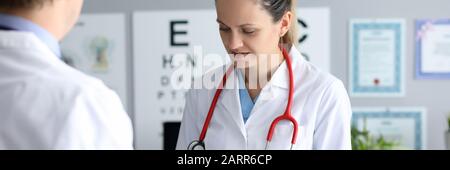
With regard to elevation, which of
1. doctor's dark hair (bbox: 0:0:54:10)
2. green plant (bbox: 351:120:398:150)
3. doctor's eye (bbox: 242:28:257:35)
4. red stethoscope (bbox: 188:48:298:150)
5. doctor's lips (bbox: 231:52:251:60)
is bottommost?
green plant (bbox: 351:120:398:150)

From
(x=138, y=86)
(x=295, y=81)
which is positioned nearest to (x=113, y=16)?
(x=138, y=86)

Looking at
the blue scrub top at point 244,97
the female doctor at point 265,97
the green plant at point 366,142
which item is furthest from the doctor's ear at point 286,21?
the green plant at point 366,142

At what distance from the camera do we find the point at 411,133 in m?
2.17

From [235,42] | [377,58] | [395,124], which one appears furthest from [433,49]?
[235,42]

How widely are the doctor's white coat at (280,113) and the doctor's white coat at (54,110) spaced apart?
1.54 ft

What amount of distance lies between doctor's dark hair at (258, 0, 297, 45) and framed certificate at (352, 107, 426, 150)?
127cm

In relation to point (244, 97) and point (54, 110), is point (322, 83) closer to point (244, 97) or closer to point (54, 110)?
point (244, 97)

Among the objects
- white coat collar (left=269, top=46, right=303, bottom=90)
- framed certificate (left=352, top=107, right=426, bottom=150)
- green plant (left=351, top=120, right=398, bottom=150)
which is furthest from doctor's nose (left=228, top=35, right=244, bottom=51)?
framed certificate (left=352, top=107, right=426, bottom=150)

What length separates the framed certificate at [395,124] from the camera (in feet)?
7.10

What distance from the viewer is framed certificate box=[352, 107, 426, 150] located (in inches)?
85.2

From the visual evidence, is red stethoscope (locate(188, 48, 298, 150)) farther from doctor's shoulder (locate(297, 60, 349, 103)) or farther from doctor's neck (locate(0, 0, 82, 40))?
doctor's neck (locate(0, 0, 82, 40))

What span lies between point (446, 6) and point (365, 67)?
380 mm
